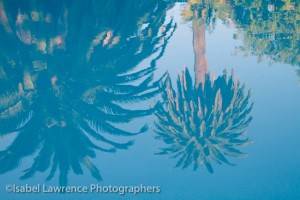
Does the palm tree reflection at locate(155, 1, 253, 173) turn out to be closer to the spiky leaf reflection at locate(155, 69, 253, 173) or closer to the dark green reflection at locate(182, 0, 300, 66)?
the spiky leaf reflection at locate(155, 69, 253, 173)

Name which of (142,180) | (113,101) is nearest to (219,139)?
(142,180)

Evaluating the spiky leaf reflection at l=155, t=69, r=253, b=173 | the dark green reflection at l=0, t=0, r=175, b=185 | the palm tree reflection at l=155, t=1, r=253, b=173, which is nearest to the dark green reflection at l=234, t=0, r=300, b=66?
the palm tree reflection at l=155, t=1, r=253, b=173

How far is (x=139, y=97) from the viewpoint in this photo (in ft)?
17.4

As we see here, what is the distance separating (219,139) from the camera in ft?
13.5

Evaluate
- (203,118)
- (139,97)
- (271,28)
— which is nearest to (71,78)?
(139,97)

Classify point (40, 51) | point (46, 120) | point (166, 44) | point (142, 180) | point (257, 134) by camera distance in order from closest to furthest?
point (142, 180) < point (257, 134) < point (46, 120) < point (40, 51) < point (166, 44)

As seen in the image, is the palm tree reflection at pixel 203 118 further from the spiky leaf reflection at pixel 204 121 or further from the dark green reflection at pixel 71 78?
the dark green reflection at pixel 71 78

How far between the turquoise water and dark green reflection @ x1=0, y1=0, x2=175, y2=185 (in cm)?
2

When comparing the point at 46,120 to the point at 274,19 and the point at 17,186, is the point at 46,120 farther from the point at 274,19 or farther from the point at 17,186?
the point at 274,19

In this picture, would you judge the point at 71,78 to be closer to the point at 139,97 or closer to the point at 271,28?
the point at 139,97

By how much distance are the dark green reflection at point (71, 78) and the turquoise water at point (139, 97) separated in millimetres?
20

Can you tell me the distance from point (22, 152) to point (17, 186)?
64cm

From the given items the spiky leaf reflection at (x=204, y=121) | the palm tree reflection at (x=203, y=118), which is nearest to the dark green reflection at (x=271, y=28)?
the palm tree reflection at (x=203, y=118)

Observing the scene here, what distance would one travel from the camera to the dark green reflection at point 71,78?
429 centimetres
